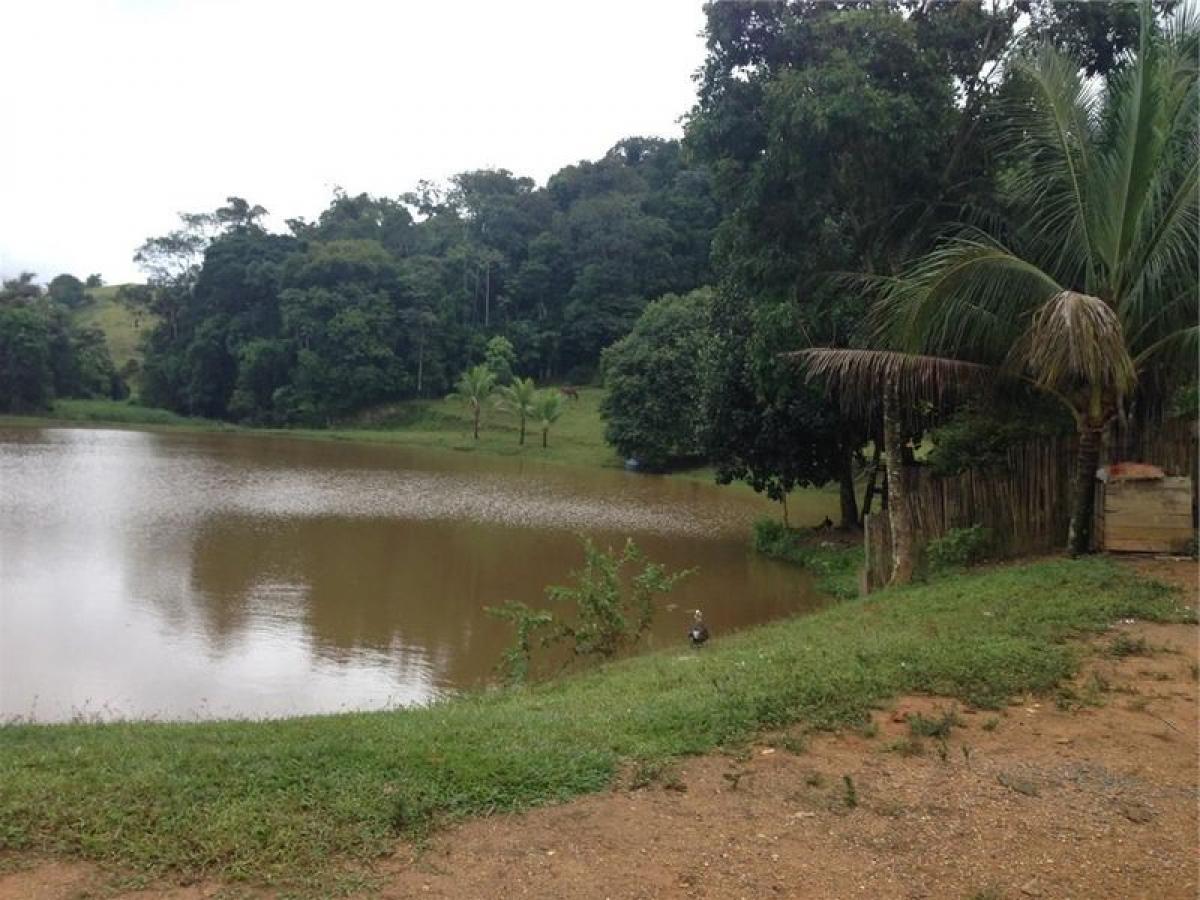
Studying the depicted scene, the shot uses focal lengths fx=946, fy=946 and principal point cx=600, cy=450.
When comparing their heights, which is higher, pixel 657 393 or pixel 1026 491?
pixel 657 393

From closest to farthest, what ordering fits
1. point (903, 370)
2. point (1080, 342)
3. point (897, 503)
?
point (1080, 342) → point (903, 370) → point (897, 503)

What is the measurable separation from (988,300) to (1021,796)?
649 centimetres

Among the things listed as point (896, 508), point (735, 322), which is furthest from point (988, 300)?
point (735, 322)

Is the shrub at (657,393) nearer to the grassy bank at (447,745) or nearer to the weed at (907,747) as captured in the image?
the grassy bank at (447,745)

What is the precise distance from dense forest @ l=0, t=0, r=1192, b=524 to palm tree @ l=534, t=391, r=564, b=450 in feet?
14.1

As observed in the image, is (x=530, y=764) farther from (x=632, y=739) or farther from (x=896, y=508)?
(x=896, y=508)

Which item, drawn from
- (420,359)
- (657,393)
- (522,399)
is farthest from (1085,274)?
(420,359)

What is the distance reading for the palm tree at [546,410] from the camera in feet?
143

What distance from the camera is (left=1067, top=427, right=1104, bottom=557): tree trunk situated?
31.4ft

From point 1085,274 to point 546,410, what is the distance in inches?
1367

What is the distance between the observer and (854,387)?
36.3ft

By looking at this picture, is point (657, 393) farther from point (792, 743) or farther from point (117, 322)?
point (117, 322)

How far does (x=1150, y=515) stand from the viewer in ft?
Answer: 30.6

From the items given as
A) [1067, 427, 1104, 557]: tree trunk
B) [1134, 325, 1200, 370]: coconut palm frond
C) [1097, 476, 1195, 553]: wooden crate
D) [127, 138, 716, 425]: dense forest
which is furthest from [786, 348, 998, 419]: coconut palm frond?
[127, 138, 716, 425]: dense forest
